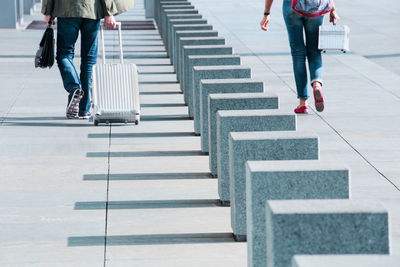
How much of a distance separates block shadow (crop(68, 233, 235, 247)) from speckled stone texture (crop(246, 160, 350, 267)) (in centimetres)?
105

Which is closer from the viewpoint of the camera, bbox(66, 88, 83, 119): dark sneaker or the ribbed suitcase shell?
the ribbed suitcase shell

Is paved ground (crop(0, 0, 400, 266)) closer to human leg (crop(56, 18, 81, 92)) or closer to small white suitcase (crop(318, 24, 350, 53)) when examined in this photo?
human leg (crop(56, 18, 81, 92))

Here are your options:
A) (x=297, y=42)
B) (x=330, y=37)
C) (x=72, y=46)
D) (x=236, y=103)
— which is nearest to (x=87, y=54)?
(x=72, y=46)

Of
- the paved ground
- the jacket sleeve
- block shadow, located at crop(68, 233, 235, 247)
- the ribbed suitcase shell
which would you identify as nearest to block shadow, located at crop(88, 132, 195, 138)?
the paved ground

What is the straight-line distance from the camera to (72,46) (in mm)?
10539

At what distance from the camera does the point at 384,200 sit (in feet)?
22.9

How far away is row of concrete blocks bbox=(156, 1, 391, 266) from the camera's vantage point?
13.1 ft

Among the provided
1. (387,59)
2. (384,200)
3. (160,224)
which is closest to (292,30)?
(384,200)

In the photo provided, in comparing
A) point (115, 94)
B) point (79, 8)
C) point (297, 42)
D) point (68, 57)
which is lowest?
point (115, 94)

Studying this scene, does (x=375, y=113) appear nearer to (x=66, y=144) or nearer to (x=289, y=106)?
(x=289, y=106)

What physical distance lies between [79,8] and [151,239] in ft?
14.8

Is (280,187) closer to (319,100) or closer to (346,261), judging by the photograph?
(346,261)

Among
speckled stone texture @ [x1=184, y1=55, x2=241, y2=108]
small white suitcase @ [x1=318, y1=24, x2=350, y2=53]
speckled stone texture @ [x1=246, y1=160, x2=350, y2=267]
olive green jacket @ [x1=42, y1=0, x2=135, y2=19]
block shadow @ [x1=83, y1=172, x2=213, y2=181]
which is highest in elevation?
olive green jacket @ [x1=42, y1=0, x2=135, y2=19]

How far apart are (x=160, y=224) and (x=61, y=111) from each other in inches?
203
